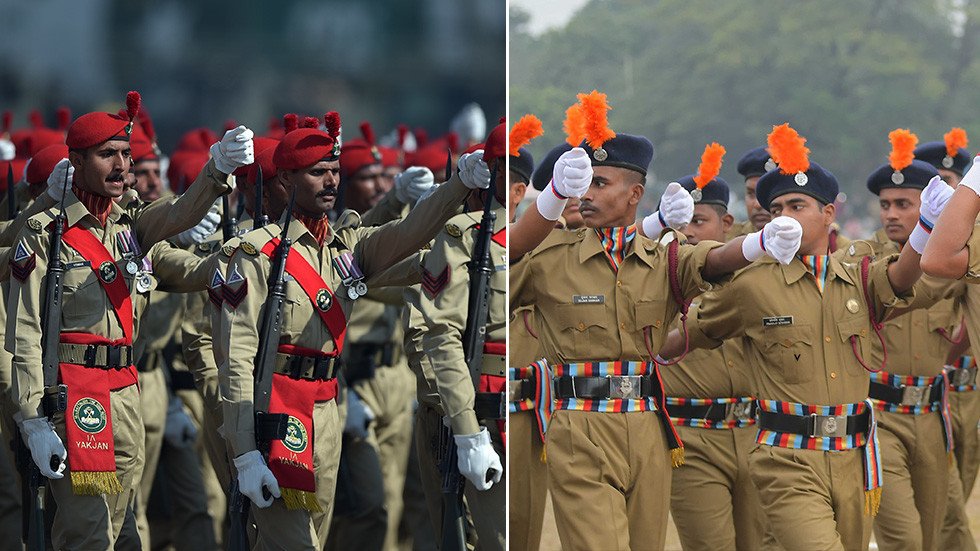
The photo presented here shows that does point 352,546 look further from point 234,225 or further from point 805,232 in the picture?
point 805,232

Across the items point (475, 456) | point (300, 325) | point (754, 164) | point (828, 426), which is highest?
point (754, 164)

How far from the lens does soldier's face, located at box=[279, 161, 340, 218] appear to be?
251 inches

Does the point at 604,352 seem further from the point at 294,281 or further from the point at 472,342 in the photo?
the point at 294,281

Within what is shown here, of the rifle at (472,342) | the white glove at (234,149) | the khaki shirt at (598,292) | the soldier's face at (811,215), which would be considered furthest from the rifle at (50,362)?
the soldier's face at (811,215)

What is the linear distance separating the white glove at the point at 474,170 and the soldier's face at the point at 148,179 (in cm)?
292

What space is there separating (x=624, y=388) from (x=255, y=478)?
1.36 metres

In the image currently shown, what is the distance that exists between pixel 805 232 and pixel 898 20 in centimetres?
2781

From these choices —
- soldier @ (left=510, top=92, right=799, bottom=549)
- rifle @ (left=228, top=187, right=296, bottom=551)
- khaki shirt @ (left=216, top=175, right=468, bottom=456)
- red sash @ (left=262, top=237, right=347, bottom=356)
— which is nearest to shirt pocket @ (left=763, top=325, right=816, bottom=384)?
soldier @ (left=510, top=92, right=799, bottom=549)

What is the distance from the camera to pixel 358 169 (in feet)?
29.3

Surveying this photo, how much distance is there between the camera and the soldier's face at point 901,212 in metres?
8.13

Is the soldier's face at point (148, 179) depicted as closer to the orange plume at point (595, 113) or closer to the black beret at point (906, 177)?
the orange plume at point (595, 113)

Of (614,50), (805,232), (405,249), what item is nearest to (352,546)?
(405,249)

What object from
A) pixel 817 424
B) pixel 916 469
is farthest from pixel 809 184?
pixel 916 469

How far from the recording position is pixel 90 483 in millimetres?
6414
